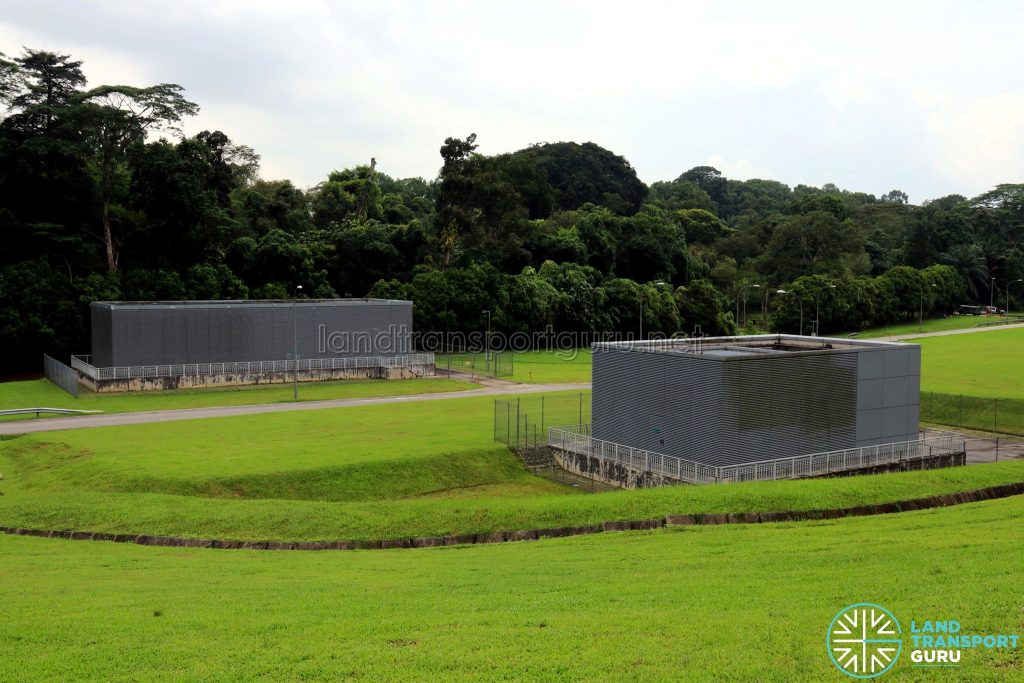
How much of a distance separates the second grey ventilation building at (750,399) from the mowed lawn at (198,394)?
24.4 meters

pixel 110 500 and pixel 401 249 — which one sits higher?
pixel 401 249

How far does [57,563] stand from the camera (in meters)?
19.7

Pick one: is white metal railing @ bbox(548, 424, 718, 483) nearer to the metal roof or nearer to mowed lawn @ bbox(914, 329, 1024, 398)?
the metal roof

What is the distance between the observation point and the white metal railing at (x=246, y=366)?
58.2 meters

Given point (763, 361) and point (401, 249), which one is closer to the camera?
point (763, 361)

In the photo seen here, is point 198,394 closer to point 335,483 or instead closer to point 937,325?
point 335,483

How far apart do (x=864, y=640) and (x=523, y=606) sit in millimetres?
5363

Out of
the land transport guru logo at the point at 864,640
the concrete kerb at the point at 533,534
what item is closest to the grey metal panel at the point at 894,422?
the concrete kerb at the point at 533,534

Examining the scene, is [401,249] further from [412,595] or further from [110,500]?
[412,595]

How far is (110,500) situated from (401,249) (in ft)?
A: 241

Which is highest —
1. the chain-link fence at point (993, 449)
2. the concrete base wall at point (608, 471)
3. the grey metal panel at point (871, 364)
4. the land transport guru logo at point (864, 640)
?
the grey metal panel at point (871, 364)

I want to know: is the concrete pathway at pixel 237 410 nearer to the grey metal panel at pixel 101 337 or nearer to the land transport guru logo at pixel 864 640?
the grey metal panel at pixel 101 337

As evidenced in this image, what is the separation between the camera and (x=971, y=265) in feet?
420

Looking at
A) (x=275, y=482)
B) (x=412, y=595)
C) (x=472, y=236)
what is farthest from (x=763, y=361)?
(x=472, y=236)
